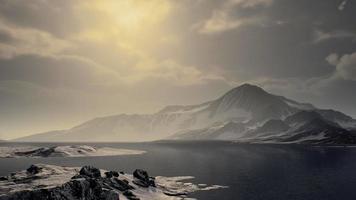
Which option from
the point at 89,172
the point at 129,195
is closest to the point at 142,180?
the point at 89,172

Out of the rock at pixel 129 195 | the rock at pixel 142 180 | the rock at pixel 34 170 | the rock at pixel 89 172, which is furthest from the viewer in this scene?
the rock at pixel 34 170

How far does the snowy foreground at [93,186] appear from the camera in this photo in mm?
53500

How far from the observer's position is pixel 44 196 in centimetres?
4694

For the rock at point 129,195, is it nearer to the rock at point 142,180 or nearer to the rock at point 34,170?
the rock at point 142,180

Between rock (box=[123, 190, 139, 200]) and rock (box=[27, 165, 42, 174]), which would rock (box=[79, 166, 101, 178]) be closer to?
rock (box=[123, 190, 139, 200])

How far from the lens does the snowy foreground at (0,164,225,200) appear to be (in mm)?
53500

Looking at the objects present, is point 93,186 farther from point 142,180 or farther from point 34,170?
point 34,170

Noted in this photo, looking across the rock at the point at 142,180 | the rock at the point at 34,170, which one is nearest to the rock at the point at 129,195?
the rock at the point at 142,180

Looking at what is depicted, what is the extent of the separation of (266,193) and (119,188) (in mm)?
39058

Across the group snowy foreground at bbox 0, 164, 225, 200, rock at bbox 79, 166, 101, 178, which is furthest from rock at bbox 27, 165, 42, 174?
rock at bbox 79, 166, 101, 178

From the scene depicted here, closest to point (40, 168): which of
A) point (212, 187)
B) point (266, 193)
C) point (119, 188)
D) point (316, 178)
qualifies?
point (119, 188)

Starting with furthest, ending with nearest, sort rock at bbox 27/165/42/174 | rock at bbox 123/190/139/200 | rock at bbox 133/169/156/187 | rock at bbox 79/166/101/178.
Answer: rock at bbox 27/165/42/174, rock at bbox 133/169/156/187, rock at bbox 79/166/101/178, rock at bbox 123/190/139/200

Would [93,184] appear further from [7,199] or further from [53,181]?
[53,181]

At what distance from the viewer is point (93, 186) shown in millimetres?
58938
